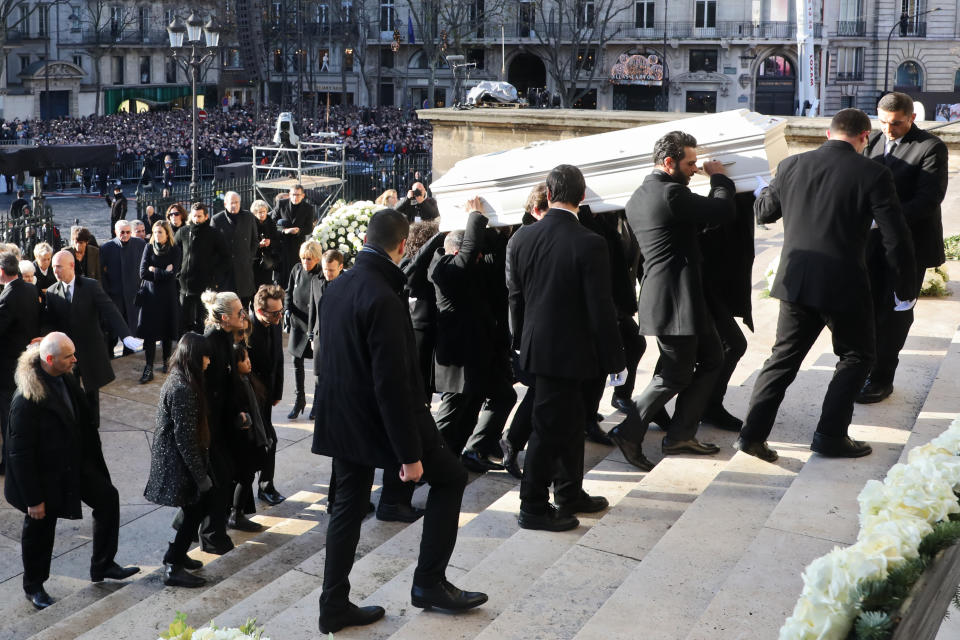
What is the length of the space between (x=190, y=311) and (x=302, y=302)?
8.13ft

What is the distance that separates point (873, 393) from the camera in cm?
602

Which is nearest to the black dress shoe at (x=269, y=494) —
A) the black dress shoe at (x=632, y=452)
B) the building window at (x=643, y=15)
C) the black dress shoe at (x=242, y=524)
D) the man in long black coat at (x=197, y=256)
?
the black dress shoe at (x=242, y=524)

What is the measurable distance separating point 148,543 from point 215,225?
4942 mm

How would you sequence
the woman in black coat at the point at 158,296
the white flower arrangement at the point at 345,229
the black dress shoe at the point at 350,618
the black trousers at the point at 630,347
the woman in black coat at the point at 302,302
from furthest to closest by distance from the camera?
the woman in black coat at the point at 158,296 → the white flower arrangement at the point at 345,229 → the woman in black coat at the point at 302,302 → the black trousers at the point at 630,347 → the black dress shoe at the point at 350,618

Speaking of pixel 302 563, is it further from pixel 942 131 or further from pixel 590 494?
pixel 942 131

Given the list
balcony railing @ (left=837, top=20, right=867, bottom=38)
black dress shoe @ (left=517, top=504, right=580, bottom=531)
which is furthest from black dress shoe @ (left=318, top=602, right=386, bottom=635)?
balcony railing @ (left=837, top=20, right=867, bottom=38)

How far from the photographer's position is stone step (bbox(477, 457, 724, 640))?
3.83 meters

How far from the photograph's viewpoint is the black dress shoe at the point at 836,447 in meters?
5.04

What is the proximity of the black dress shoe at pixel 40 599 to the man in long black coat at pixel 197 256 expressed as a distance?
513cm

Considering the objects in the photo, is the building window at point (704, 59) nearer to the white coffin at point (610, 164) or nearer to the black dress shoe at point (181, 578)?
the white coffin at point (610, 164)

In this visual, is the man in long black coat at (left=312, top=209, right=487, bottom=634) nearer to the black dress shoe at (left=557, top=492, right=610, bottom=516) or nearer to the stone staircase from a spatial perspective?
the stone staircase

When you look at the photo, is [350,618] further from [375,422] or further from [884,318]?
[884,318]

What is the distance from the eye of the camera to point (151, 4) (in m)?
60.4

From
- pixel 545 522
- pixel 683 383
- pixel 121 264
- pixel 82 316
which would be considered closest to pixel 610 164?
pixel 683 383
